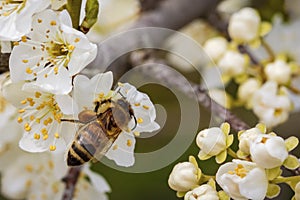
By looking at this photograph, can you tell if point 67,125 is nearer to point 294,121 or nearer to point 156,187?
point 294,121

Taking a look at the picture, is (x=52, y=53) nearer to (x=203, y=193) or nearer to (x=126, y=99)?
(x=126, y=99)

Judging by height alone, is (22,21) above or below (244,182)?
above

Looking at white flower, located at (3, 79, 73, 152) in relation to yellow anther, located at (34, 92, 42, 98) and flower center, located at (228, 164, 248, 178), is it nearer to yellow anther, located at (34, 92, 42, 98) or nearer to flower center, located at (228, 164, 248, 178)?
yellow anther, located at (34, 92, 42, 98)

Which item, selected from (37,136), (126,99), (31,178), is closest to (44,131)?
(37,136)

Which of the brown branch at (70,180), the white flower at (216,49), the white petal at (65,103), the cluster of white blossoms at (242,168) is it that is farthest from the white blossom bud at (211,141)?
the white flower at (216,49)

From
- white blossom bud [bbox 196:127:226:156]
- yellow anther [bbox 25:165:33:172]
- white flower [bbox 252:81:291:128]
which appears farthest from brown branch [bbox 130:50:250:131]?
yellow anther [bbox 25:165:33:172]

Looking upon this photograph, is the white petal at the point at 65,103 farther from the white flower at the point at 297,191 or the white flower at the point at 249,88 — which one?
the white flower at the point at 249,88
